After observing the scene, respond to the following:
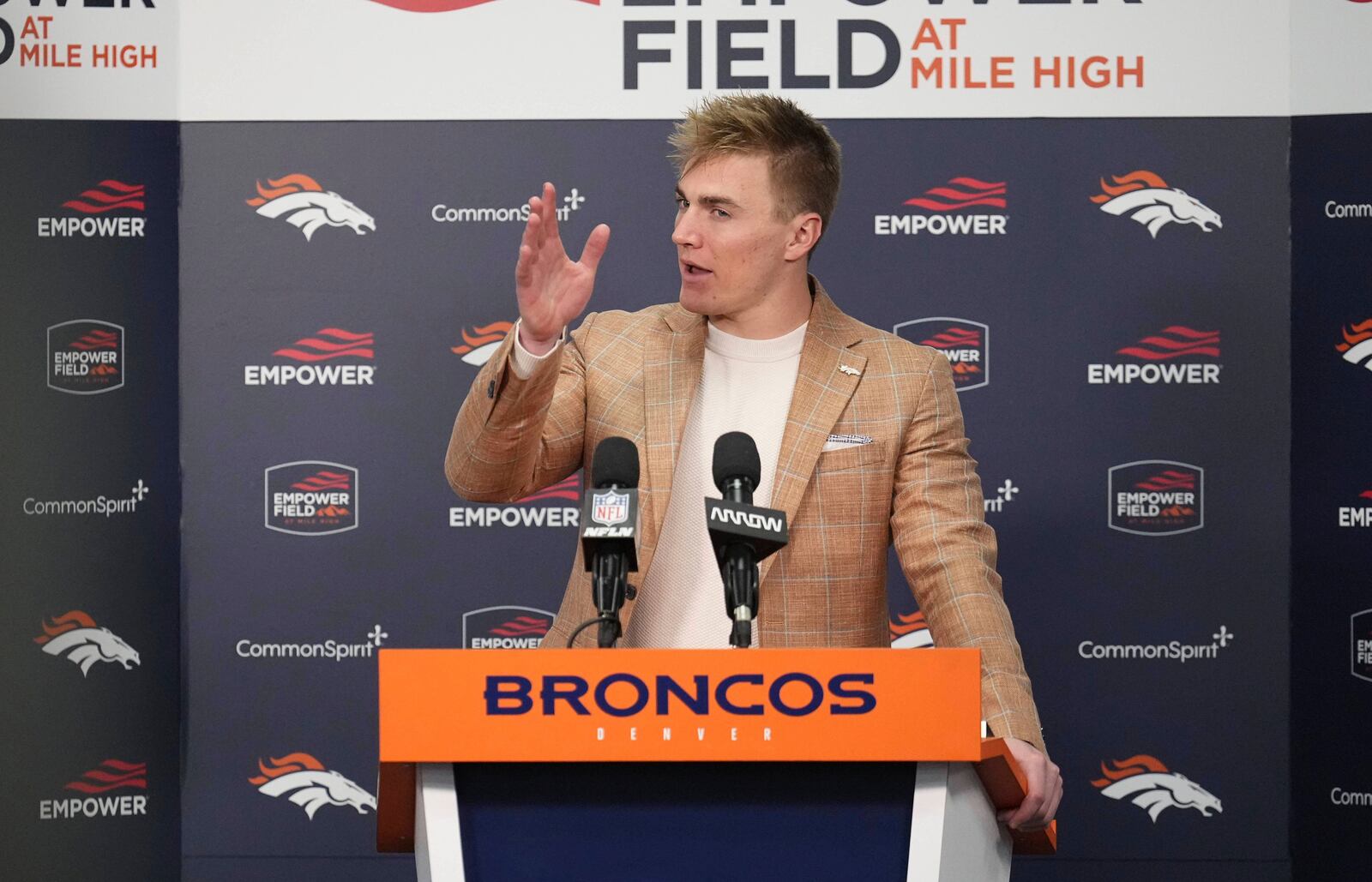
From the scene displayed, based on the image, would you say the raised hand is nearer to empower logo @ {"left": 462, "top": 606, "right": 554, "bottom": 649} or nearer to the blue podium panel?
the blue podium panel

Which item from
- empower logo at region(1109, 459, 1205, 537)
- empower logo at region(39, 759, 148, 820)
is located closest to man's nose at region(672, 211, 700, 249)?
empower logo at region(1109, 459, 1205, 537)

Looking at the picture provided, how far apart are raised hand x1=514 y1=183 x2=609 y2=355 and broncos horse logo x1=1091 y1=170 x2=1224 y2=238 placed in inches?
92.1

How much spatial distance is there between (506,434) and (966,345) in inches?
82.4

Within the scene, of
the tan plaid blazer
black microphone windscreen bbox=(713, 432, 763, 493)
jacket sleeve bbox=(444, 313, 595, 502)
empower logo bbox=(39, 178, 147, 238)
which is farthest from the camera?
empower logo bbox=(39, 178, 147, 238)

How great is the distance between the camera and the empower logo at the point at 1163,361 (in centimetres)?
399

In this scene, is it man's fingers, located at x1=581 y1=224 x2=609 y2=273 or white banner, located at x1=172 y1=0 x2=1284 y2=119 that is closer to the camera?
man's fingers, located at x1=581 y1=224 x2=609 y2=273

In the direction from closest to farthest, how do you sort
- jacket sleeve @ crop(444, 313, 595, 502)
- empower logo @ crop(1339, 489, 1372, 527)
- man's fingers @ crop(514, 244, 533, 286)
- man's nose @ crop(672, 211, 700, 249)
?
→ man's fingers @ crop(514, 244, 533, 286) < jacket sleeve @ crop(444, 313, 595, 502) < man's nose @ crop(672, 211, 700, 249) < empower logo @ crop(1339, 489, 1372, 527)

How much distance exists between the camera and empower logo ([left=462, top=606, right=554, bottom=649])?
4031mm

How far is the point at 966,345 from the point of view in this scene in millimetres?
4027

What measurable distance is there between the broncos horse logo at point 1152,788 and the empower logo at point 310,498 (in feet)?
7.39

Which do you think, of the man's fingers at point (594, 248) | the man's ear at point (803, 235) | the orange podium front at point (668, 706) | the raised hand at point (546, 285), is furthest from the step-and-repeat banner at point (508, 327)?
the orange podium front at point (668, 706)

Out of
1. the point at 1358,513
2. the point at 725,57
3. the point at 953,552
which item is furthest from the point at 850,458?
the point at 1358,513

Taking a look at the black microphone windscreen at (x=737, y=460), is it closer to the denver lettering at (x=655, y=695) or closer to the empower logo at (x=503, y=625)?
the denver lettering at (x=655, y=695)

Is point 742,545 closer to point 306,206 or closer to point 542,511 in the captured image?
point 542,511
